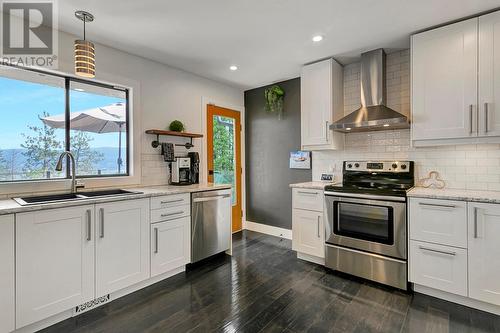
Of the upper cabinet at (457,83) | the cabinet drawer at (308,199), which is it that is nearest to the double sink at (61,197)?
the cabinet drawer at (308,199)

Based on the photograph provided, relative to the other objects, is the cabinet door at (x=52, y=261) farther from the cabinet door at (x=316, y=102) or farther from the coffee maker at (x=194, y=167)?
the cabinet door at (x=316, y=102)

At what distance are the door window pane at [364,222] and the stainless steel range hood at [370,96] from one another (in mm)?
916

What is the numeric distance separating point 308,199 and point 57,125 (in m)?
2.90

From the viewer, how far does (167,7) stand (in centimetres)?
220

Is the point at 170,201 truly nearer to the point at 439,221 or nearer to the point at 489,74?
the point at 439,221

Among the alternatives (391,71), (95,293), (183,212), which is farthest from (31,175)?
(391,71)

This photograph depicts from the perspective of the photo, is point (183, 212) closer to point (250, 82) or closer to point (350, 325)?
point (350, 325)

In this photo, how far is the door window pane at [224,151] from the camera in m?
4.27

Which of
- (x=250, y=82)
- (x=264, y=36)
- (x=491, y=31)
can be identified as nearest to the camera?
(x=491, y=31)

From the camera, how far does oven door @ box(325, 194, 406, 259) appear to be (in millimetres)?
2541

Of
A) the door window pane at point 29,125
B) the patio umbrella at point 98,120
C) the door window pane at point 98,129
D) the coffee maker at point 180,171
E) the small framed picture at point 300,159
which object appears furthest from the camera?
the small framed picture at point 300,159

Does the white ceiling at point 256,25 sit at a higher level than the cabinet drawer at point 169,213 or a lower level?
higher

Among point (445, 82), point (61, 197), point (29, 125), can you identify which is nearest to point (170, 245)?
point (61, 197)

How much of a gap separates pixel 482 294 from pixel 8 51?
4.59 meters
